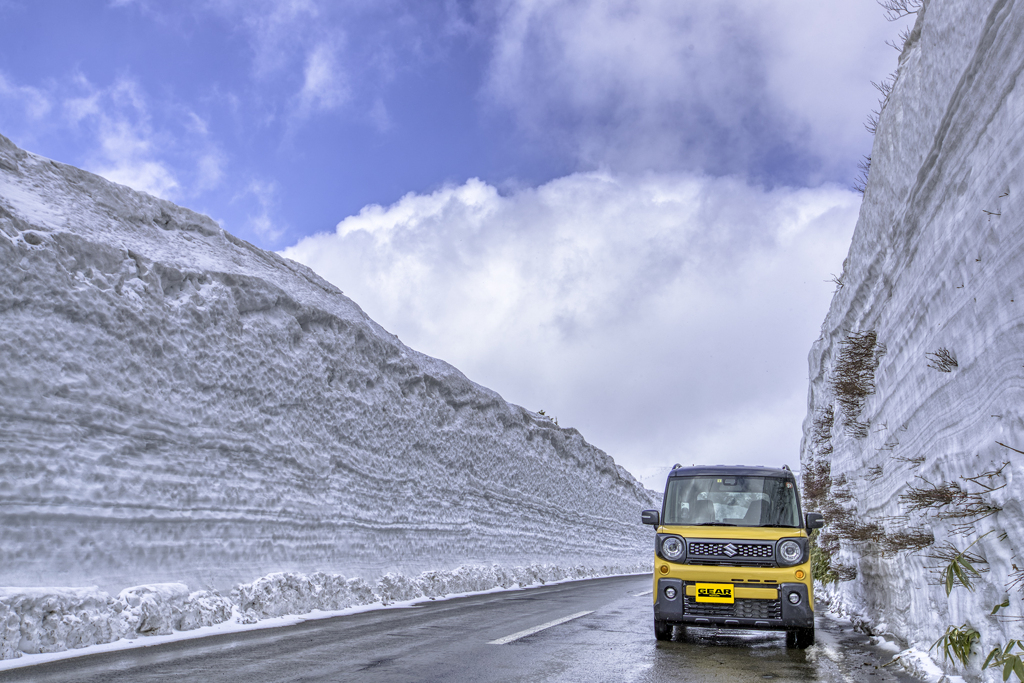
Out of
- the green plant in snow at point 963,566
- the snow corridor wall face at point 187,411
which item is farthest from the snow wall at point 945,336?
the snow corridor wall face at point 187,411

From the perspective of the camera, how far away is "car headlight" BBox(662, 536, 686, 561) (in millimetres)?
8125

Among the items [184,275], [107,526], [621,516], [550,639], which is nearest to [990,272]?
[550,639]

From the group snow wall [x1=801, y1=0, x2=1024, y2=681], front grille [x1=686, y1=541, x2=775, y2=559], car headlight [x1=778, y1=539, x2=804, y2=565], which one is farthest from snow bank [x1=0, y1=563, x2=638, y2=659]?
snow wall [x1=801, y1=0, x2=1024, y2=681]

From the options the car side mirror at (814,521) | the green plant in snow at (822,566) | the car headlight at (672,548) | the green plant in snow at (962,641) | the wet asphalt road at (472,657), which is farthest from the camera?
the green plant in snow at (822,566)

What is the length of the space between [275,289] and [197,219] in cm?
180

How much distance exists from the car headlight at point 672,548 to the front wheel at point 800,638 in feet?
4.74

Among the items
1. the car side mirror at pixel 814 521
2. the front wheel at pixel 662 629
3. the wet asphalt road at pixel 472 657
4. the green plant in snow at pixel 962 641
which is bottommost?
the wet asphalt road at pixel 472 657

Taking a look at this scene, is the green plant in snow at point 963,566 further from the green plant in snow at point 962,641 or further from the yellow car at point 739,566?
the yellow car at point 739,566

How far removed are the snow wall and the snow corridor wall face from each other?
28.6 feet

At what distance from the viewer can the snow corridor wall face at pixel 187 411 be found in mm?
8133

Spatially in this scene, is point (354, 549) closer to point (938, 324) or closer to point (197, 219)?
point (197, 219)

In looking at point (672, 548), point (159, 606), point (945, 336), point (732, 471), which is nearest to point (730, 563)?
point (672, 548)

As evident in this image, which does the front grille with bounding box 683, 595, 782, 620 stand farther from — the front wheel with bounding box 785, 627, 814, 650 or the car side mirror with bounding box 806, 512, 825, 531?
the car side mirror with bounding box 806, 512, 825, 531

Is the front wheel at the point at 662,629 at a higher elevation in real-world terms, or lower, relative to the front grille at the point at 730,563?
lower
